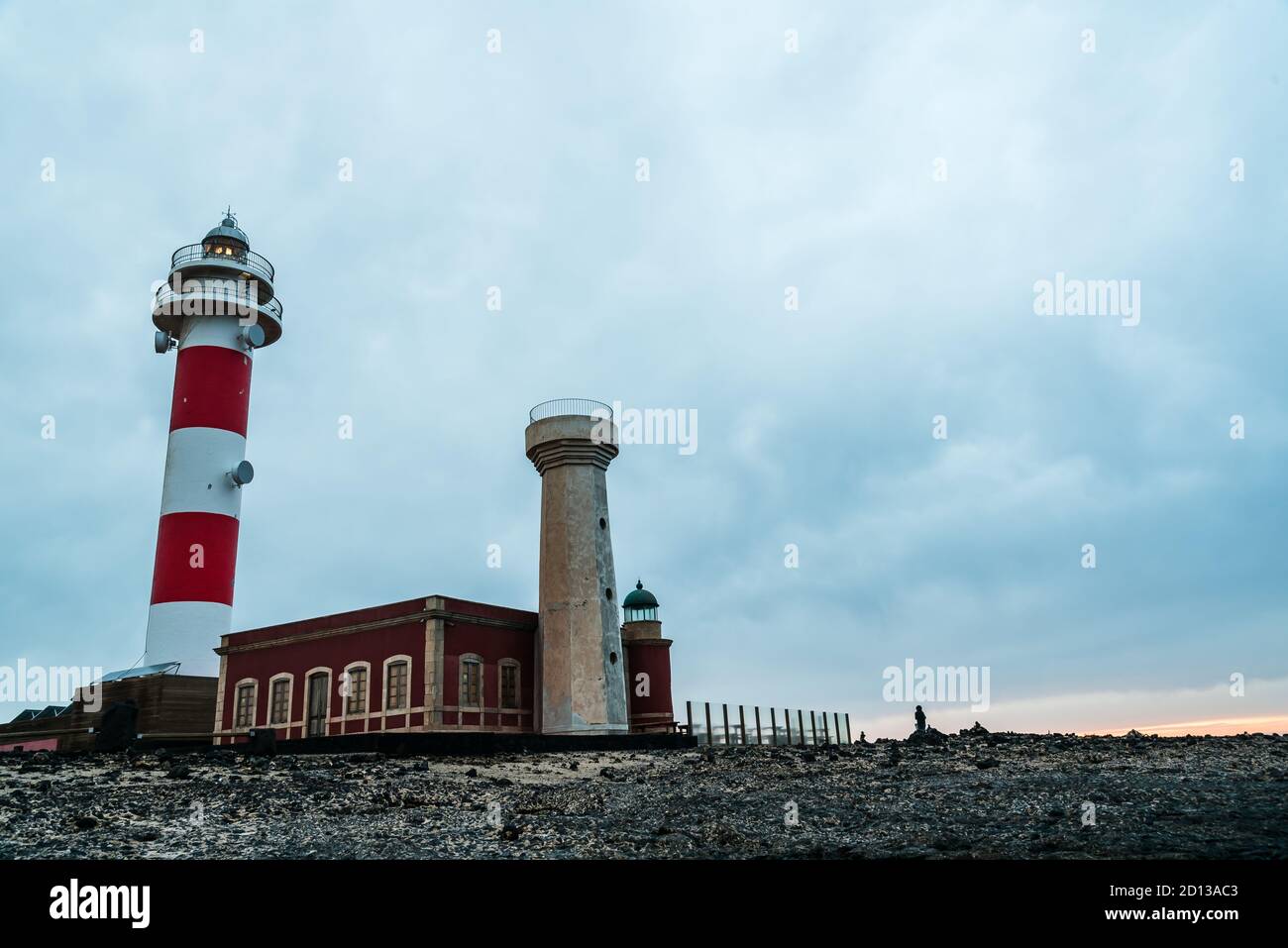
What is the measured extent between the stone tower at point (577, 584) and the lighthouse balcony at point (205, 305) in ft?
41.7

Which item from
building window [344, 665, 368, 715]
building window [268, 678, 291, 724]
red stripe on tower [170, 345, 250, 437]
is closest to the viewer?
building window [344, 665, 368, 715]

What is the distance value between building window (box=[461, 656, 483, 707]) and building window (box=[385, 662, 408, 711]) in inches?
63.0

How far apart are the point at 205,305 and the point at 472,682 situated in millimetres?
18009

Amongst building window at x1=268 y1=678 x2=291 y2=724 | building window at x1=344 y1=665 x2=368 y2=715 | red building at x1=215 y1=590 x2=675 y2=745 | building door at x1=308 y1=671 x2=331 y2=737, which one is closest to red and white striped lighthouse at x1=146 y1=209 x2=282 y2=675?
red building at x1=215 y1=590 x2=675 y2=745

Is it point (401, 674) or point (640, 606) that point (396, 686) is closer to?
point (401, 674)

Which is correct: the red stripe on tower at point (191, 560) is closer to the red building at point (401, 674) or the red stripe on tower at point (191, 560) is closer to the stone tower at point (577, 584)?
the red building at point (401, 674)

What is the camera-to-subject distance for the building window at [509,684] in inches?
1114

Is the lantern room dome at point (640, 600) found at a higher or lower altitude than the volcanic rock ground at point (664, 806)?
higher

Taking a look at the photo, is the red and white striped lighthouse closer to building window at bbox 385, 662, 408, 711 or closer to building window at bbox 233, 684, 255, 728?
building window at bbox 233, 684, 255, 728

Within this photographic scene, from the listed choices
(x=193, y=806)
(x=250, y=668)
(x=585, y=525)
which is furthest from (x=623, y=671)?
(x=193, y=806)

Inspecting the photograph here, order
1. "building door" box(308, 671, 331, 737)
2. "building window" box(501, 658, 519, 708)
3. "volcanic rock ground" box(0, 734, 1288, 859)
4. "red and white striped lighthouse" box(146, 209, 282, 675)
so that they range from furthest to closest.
A: "red and white striped lighthouse" box(146, 209, 282, 675) < "building door" box(308, 671, 331, 737) < "building window" box(501, 658, 519, 708) < "volcanic rock ground" box(0, 734, 1288, 859)

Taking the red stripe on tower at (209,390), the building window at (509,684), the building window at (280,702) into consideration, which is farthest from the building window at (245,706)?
the red stripe on tower at (209,390)

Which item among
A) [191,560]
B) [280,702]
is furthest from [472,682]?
[191,560]

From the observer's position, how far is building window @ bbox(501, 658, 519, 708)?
28.3m
